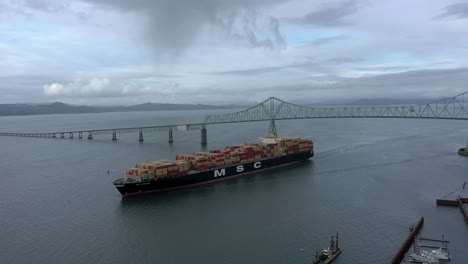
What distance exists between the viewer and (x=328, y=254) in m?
21.8

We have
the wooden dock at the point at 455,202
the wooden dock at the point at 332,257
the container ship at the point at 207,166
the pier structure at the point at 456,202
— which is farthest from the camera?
the container ship at the point at 207,166

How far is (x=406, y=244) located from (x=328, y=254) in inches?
221

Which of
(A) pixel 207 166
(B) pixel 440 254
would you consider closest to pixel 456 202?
(B) pixel 440 254

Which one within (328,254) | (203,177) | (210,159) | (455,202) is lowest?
(328,254)

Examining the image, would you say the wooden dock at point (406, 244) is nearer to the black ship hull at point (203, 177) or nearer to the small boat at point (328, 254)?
the small boat at point (328, 254)

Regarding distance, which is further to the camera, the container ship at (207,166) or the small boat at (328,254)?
the container ship at (207,166)

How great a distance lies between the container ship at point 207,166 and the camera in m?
37.3

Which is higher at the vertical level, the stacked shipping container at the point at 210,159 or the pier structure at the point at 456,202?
the stacked shipping container at the point at 210,159

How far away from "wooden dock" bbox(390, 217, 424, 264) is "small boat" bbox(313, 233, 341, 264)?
3179 millimetres

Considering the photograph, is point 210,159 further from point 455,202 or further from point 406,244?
point 455,202

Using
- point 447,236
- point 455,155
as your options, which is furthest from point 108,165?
point 455,155

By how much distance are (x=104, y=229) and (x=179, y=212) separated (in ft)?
21.0

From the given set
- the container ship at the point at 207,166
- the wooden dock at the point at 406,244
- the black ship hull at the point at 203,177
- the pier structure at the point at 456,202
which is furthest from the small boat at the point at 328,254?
the container ship at the point at 207,166

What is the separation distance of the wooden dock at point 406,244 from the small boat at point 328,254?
125 inches
